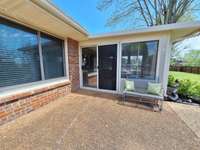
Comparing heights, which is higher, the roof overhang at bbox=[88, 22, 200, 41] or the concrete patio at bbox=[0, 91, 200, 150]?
the roof overhang at bbox=[88, 22, 200, 41]

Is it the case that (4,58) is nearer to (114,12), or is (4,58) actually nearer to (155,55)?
(155,55)

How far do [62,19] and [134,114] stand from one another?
2.90 metres

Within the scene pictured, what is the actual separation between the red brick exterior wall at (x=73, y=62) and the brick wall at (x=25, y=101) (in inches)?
34.3

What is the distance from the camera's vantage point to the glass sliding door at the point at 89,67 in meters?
4.50

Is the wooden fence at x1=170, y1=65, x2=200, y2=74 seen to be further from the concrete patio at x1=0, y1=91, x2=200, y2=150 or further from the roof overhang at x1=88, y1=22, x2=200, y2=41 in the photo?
the concrete patio at x1=0, y1=91, x2=200, y2=150

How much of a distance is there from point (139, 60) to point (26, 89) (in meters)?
3.49

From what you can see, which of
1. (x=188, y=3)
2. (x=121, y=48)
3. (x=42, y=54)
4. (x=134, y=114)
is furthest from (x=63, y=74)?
(x=188, y=3)

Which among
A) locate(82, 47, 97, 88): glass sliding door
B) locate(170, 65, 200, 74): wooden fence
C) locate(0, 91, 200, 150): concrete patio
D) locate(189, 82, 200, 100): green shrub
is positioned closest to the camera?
locate(0, 91, 200, 150): concrete patio

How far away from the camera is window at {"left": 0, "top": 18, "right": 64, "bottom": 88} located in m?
2.23

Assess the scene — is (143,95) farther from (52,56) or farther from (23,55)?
(23,55)

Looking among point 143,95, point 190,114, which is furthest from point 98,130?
point 190,114

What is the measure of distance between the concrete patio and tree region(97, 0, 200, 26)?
6.01 meters

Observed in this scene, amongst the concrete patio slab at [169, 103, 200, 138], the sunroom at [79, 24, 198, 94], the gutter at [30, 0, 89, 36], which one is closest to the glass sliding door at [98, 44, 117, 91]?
the sunroom at [79, 24, 198, 94]

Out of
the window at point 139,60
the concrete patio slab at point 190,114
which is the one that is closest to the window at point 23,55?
the window at point 139,60
